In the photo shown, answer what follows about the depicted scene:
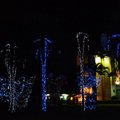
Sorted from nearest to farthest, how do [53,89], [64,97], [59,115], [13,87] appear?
1. [59,115]
2. [13,87]
3. [53,89]
4. [64,97]

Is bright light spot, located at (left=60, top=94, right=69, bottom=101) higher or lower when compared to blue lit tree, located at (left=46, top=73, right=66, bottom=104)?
lower

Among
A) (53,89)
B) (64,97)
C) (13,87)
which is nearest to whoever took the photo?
(13,87)

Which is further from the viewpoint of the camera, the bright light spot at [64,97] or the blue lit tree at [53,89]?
the bright light spot at [64,97]

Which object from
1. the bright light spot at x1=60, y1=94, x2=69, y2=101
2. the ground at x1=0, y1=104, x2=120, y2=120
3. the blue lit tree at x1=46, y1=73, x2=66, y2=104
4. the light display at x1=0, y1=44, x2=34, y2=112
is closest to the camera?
the ground at x1=0, y1=104, x2=120, y2=120

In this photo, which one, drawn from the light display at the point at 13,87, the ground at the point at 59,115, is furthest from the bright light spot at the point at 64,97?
the ground at the point at 59,115

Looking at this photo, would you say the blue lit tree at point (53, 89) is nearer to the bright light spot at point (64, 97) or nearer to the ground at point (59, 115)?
the bright light spot at point (64, 97)

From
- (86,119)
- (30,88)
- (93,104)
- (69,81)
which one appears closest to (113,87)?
(69,81)

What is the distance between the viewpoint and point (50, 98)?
924 inches

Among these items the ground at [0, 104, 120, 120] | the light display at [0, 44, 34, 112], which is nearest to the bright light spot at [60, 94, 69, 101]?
the light display at [0, 44, 34, 112]

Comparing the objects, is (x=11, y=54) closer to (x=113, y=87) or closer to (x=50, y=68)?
(x=50, y=68)

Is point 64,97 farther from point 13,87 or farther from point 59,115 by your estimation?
point 59,115

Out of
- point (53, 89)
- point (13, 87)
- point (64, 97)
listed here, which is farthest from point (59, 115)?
point (64, 97)

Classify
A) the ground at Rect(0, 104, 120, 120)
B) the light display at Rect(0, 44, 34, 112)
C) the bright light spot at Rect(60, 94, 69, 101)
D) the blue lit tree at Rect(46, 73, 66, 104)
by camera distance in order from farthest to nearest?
the bright light spot at Rect(60, 94, 69, 101), the blue lit tree at Rect(46, 73, 66, 104), the light display at Rect(0, 44, 34, 112), the ground at Rect(0, 104, 120, 120)

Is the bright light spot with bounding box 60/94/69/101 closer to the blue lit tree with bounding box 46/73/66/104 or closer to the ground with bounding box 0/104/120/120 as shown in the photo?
the blue lit tree with bounding box 46/73/66/104
